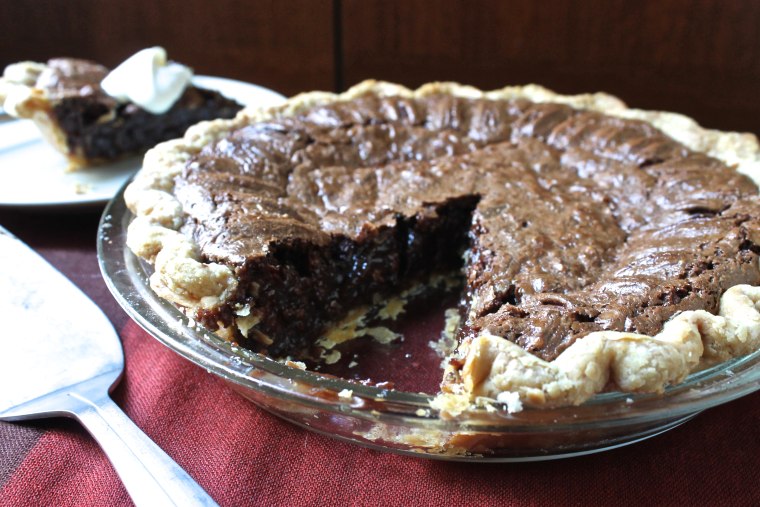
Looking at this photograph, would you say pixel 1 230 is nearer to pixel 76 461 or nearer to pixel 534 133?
pixel 76 461

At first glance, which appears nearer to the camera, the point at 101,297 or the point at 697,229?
the point at 697,229

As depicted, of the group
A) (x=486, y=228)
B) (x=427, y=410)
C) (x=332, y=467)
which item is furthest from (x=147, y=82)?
(x=427, y=410)

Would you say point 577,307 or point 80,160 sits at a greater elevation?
point 577,307

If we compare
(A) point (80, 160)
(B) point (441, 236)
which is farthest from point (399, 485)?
(A) point (80, 160)

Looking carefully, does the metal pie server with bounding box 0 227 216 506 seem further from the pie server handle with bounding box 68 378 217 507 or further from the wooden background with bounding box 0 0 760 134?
the wooden background with bounding box 0 0 760 134

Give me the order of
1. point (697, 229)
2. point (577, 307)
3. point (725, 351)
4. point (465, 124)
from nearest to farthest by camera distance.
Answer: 1. point (725, 351)
2. point (577, 307)
3. point (697, 229)
4. point (465, 124)

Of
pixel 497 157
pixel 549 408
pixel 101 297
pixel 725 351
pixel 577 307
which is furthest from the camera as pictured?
pixel 497 157

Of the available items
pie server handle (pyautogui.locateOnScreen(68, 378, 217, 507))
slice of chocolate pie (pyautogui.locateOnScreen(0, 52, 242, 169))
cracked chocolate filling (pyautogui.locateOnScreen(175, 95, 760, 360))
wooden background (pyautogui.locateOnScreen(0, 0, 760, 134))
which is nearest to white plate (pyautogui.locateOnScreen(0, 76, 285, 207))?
slice of chocolate pie (pyautogui.locateOnScreen(0, 52, 242, 169))
